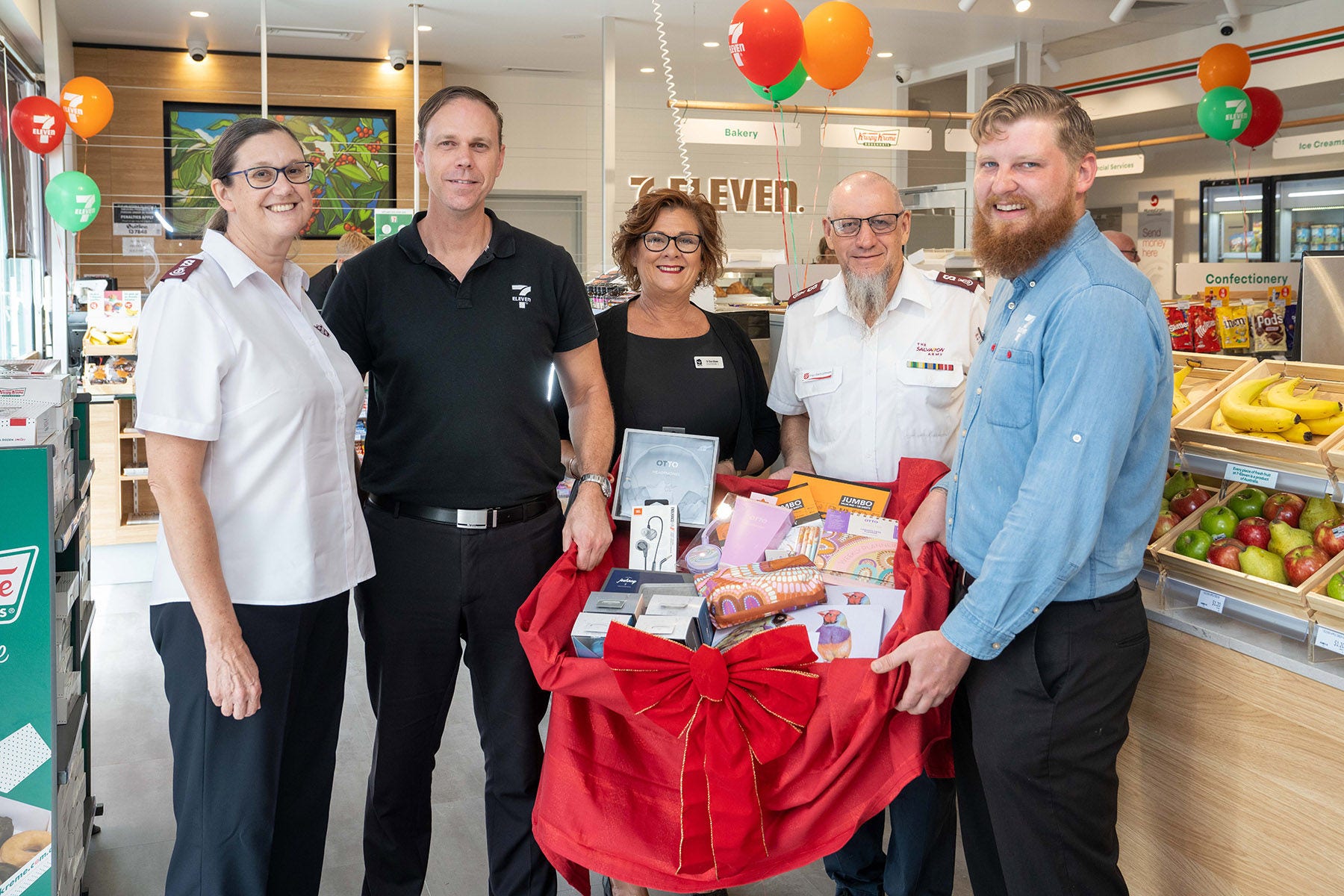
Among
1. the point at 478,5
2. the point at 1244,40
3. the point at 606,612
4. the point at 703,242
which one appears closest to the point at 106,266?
the point at 478,5

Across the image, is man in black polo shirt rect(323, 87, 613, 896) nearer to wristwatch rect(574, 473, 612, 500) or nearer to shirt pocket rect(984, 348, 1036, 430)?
wristwatch rect(574, 473, 612, 500)

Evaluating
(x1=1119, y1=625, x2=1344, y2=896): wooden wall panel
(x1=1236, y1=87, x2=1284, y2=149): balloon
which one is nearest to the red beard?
A: (x1=1119, y1=625, x2=1344, y2=896): wooden wall panel

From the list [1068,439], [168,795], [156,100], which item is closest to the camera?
[1068,439]

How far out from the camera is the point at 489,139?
220 centimetres

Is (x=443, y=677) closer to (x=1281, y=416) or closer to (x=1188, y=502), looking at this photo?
(x=1188, y=502)

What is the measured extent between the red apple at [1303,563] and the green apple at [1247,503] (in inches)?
8.5

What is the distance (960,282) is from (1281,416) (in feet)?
2.74

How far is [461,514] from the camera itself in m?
2.21

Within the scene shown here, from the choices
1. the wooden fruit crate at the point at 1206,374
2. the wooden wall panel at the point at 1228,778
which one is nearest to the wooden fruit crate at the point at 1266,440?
the wooden fruit crate at the point at 1206,374

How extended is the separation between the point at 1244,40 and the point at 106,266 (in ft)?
37.1

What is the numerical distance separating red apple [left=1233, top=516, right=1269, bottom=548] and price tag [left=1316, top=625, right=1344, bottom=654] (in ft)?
0.80

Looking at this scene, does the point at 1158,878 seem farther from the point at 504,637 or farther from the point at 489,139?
the point at 489,139

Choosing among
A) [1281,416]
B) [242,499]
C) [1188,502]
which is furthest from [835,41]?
[242,499]

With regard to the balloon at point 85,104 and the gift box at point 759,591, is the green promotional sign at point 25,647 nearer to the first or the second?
the gift box at point 759,591
